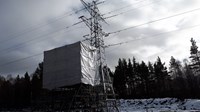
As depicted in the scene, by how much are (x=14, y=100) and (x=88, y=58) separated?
49.2 meters

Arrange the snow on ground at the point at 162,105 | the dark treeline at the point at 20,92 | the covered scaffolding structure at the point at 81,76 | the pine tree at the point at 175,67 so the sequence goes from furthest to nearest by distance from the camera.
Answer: the pine tree at the point at 175,67, the dark treeline at the point at 20,92, the snow on ground at the point at 162,105, the covered scaffolding structure at the point at 81,76

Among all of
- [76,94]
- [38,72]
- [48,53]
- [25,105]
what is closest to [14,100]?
[25,105]

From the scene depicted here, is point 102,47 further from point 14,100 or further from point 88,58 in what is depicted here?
point 14,100

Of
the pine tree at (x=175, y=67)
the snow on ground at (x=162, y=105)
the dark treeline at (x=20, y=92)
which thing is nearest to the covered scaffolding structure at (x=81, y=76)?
the snow on ground at (x=162, y=105)

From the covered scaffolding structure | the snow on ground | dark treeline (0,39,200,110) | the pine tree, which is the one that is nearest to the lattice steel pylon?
the covered scaffolding structure

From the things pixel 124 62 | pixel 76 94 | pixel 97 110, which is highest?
pixel 124 62

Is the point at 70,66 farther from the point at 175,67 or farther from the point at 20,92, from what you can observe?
the point at 175,67

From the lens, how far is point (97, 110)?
19.8m

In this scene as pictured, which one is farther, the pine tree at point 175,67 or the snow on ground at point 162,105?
the pine tree at point 175,67

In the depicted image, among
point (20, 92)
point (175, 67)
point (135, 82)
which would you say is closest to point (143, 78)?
point (135, 82)

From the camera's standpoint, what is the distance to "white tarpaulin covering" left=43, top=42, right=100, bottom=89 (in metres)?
20.1

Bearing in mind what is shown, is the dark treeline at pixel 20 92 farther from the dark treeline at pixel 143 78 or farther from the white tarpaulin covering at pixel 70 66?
the white tarpaulin covering at pixel 70 66

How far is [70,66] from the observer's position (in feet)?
67.5

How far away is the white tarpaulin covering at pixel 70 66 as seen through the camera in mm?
20141
